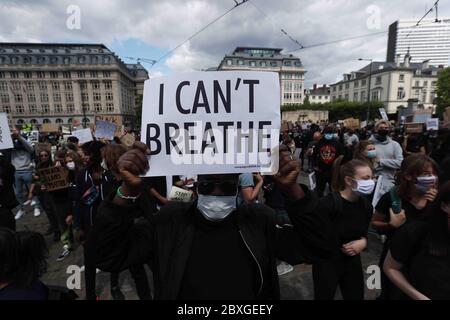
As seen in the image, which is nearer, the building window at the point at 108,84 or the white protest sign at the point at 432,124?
the white protest sign at the point at 432,124

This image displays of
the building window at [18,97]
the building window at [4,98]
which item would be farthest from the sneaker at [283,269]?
the building window at [4,98]

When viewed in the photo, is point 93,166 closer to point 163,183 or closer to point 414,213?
point 163,183

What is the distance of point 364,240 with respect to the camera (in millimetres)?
2328

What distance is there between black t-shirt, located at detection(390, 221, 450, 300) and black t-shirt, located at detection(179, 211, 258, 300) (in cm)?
103

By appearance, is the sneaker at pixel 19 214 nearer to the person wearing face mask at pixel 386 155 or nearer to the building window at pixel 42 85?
the person wearing face mask at pixel 386 155

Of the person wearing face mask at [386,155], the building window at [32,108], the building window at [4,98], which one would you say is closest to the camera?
the person wearing face mask at [386,155]

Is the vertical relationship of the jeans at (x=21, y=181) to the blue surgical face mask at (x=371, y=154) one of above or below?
below

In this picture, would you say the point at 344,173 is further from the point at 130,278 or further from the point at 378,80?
the point at 378,80

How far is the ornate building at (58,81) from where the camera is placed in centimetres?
6500

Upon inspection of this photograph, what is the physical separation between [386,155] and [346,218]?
297cm

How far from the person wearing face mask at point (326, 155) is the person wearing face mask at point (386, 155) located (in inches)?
30.8

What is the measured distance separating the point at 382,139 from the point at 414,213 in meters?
2.90
